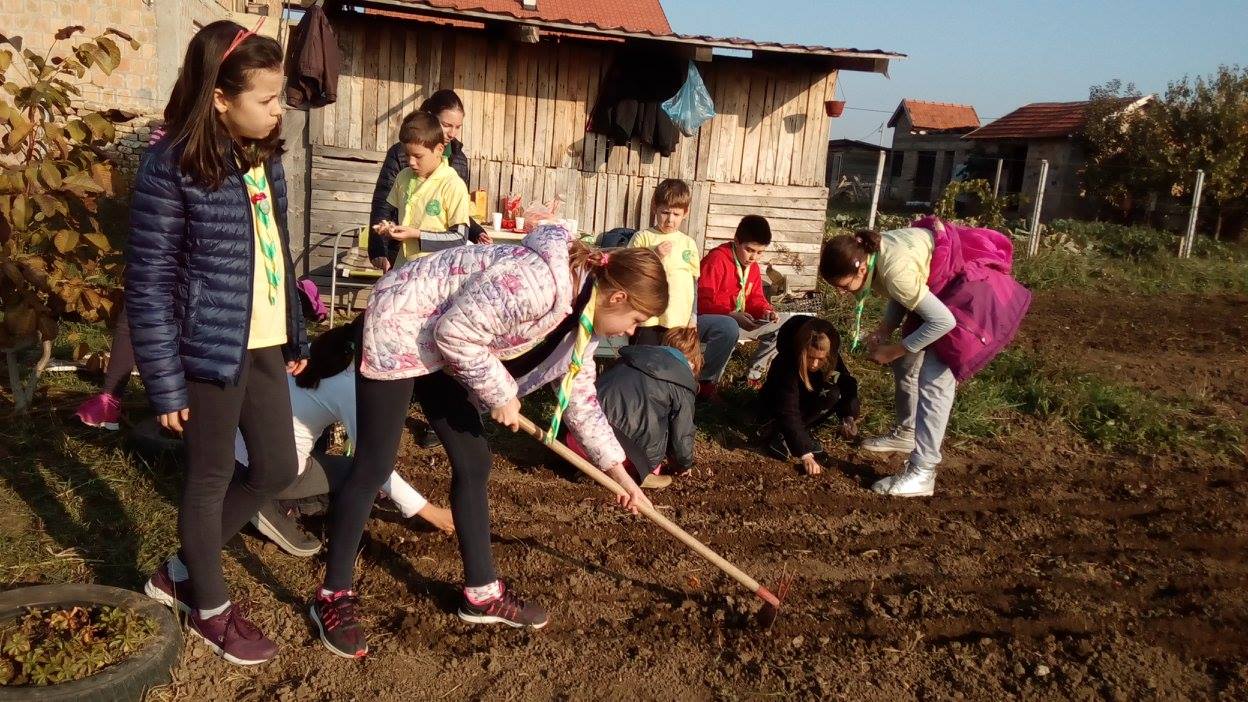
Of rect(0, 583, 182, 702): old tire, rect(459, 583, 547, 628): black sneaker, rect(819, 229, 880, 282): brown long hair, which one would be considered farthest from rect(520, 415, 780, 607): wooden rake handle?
rect(819, 229, 880, 282): brown long hair

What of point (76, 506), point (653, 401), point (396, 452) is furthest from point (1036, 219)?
point (76, 506)

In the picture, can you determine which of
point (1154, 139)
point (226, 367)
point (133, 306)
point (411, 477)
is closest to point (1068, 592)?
point (411, 477)

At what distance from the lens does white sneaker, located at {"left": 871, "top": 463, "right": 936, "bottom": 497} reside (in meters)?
4.32

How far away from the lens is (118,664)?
7.73 feet

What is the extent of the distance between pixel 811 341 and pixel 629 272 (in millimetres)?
2501

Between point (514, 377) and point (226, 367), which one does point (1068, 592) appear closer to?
point (514, 377)

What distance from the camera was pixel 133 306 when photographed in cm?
219

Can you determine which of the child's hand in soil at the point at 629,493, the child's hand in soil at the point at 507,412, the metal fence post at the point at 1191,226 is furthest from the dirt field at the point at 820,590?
the metal fence post at the point at 1191,226

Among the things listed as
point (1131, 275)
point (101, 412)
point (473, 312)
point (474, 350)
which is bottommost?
point (101, 412)

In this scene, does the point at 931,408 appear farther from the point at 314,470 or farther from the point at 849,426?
the point at 314,470

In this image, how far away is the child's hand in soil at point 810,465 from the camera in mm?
4559

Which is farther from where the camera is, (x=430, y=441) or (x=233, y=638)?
(x=430, y=441)

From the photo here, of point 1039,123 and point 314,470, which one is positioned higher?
point 1039,123

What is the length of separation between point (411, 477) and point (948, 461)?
113 inches
